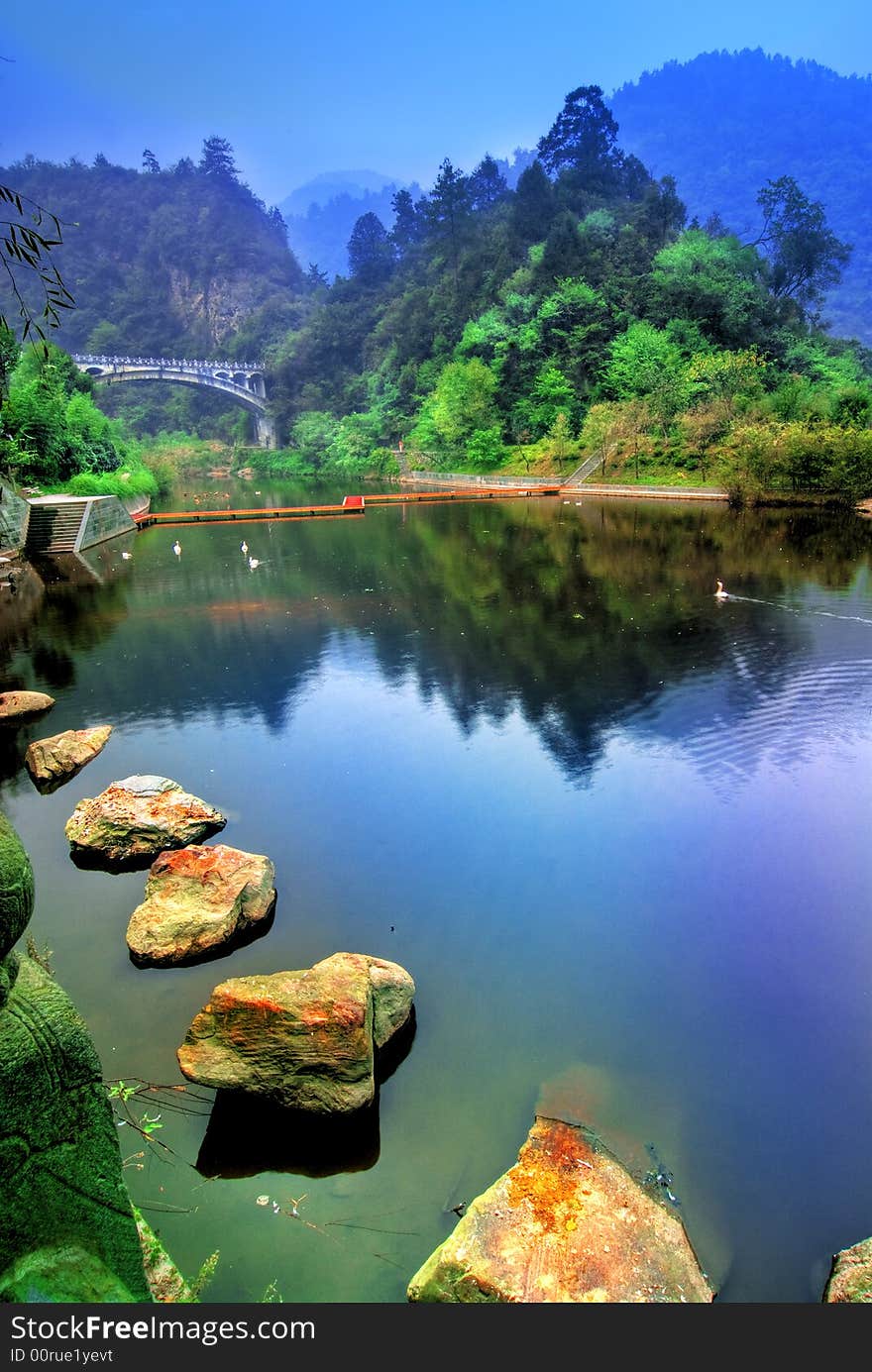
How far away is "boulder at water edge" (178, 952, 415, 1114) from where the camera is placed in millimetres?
5812

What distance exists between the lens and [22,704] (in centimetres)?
1400

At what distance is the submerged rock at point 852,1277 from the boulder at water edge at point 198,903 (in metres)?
5.62

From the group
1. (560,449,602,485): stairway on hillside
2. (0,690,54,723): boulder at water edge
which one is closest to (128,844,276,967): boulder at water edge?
(0,690,54,723): boulder at water edge

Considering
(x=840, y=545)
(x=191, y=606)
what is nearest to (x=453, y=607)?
(x=191, y=606)

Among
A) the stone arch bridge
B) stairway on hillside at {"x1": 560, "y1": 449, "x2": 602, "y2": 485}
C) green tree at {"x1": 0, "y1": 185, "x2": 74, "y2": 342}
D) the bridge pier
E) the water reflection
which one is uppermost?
the stone arch bridge

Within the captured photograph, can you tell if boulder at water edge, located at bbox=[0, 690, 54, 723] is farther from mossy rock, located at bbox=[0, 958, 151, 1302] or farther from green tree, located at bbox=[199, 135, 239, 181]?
green tree, located at bbox=[199, 135, 239, 181]

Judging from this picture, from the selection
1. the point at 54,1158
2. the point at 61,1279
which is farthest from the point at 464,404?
the point at 61,1279

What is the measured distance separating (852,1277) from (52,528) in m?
32.3

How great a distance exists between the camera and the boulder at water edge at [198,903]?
25.3 ft

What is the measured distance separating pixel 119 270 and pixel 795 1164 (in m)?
134

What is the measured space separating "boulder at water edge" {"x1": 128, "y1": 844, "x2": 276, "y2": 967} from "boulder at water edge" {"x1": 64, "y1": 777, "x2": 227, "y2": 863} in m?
0.90

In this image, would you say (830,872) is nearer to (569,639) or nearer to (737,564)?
(569,639)

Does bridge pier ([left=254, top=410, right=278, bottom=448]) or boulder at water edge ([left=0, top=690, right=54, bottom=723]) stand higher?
bridge pier ([left=254, top=410, right=278, bottom=448])
